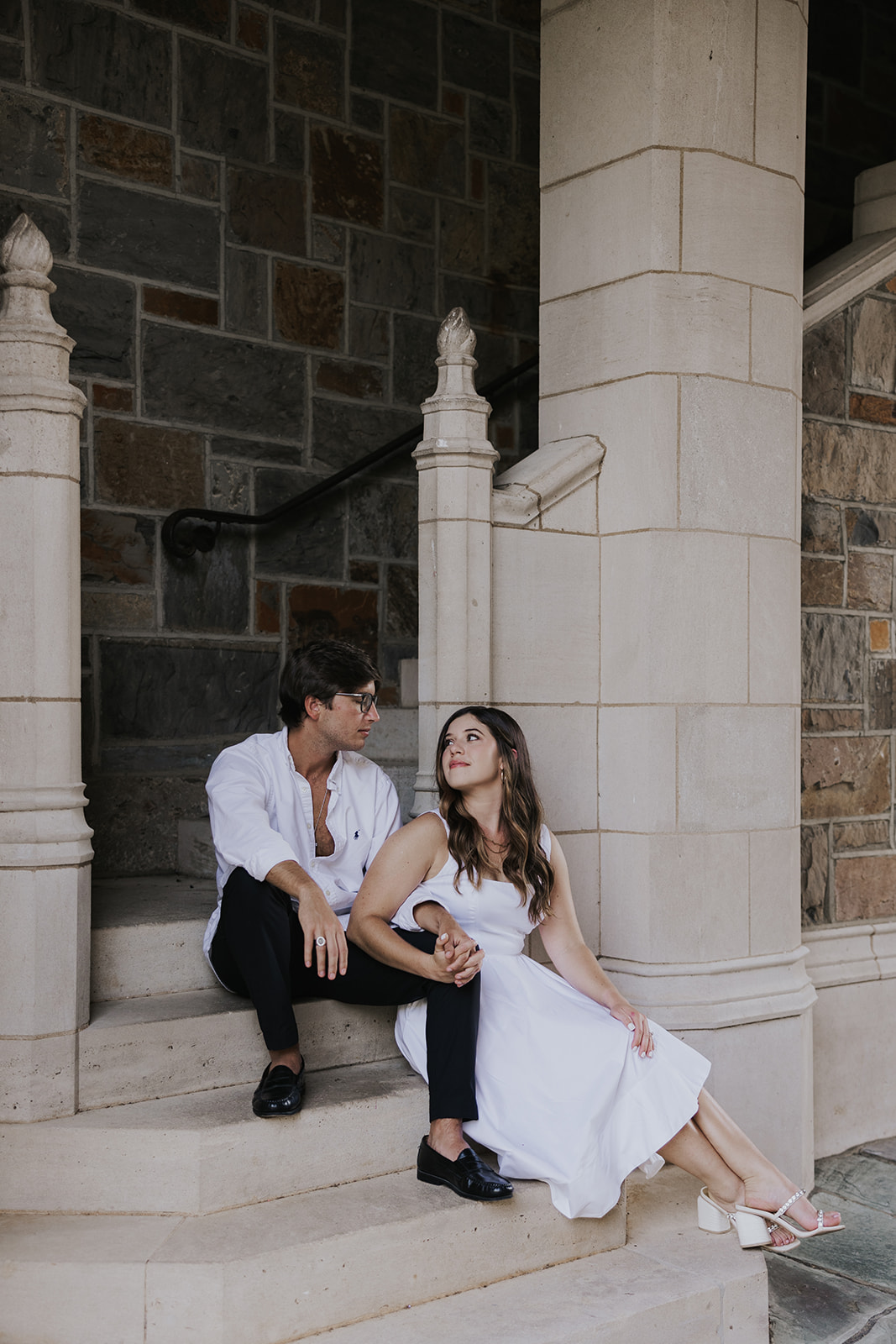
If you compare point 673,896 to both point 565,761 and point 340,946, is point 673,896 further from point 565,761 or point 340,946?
point 340,946

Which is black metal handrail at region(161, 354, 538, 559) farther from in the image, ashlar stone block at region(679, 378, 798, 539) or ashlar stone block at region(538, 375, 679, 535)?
ashlar stone block at region(679, 378, 798, 539)

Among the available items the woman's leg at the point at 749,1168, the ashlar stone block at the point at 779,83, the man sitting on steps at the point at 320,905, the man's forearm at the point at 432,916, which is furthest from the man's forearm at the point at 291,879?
the ashlar stone block at the point at 779,83

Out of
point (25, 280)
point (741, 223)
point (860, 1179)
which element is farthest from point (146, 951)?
point (741, 223)

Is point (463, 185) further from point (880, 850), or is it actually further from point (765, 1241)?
point (765, 1241)

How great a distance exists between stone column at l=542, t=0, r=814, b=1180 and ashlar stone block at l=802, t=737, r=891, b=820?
35cm

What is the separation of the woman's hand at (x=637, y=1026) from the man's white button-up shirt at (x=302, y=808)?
672 mm

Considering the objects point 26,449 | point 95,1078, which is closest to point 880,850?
point 95,1078

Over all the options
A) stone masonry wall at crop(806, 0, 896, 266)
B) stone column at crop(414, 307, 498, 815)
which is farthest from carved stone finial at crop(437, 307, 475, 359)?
stone masonry wall at crop(806, 0, 896, 266)

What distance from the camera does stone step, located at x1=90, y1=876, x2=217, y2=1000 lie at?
289 cm

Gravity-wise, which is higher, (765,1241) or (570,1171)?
(570,1171)

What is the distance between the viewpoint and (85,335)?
400 centimetres

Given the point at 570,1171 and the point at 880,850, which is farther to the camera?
the point at 880,850

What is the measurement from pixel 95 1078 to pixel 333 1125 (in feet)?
1.65

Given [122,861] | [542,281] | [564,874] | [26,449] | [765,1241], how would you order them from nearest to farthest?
[26,449], [765,1241], [564,874], [542,281], [122,861]
